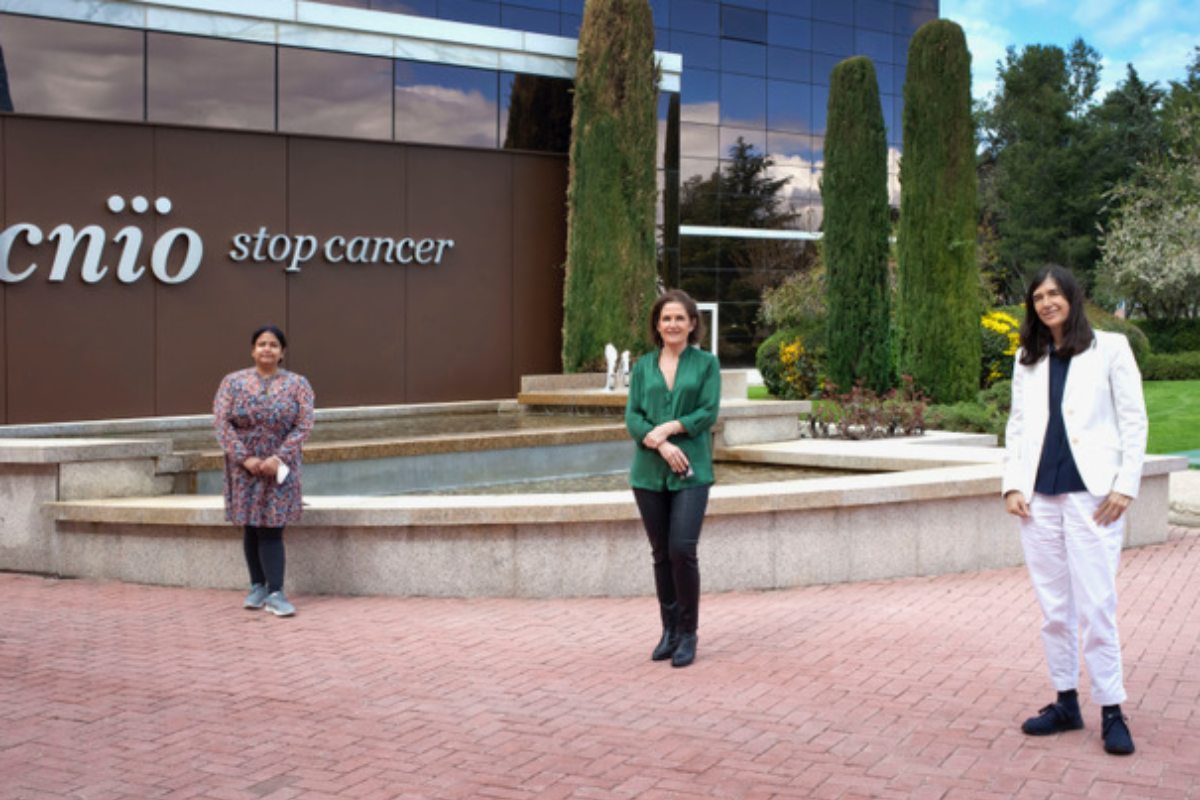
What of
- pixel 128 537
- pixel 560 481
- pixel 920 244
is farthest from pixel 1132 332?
pixel 128 537

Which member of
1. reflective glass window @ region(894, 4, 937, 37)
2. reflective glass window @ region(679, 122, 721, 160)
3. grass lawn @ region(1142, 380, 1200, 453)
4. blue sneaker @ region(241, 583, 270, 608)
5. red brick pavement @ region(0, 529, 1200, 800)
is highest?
reflective glass window @ region(894, 4, 937, 37)

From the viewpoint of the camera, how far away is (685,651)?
22.9ft

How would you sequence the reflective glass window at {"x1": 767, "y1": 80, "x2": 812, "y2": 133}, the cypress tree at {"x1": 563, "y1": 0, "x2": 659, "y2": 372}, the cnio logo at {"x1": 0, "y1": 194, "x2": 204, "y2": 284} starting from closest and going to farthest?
the cnio logo at {"x1": 0, "y1": 194, "x2": 204, "y2": 284} → the cypress tree at {"x1": 563, "y1": 0, "x2": 659, "y2": 372} → the reflective glass window at {"x1": 767, "y1": 80, "x2": 812, "y2": 133}

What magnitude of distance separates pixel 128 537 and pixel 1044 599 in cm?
658

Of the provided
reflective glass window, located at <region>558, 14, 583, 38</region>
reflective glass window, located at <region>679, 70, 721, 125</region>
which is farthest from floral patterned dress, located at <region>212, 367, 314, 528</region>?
reflective glass window, located at <region>679, 70, 721, 125</region>

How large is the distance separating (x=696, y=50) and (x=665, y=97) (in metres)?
18.4

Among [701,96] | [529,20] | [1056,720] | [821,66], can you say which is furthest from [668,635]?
[821,66]

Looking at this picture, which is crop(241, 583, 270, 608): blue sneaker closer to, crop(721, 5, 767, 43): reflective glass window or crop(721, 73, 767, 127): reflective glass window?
crop(721, 73, 767, 127): reflective glass window

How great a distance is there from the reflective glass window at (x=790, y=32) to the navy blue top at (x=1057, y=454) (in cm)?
4162

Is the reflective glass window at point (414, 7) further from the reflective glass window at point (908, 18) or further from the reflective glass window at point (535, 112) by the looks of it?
the reflective glass window at point (908, 18)

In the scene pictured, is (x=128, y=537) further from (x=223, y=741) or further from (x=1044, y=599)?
(x=1044, y=599)

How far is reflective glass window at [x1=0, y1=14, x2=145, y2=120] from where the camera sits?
16.8m

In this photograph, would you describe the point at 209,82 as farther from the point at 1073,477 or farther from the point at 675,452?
the point at 1073,477

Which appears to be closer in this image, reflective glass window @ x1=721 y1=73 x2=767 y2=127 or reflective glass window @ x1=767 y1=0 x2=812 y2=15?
reflective glass window @ x1=721 y1=73 x2=767 y2=127
